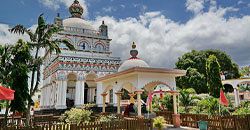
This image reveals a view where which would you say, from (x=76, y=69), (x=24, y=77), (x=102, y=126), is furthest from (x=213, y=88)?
(x=76, y=69)

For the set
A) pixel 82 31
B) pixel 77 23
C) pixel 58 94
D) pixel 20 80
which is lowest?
pixel 58 94

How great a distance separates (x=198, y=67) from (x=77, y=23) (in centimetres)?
2353

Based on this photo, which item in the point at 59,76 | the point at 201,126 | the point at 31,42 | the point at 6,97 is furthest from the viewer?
the point at 59,76

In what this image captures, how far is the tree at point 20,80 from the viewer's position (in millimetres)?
12109

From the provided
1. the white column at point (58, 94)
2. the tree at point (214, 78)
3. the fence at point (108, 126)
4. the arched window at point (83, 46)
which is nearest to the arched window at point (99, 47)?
the arched window at point (83, 46)

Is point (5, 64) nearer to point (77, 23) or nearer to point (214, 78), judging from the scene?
point (214, 78)

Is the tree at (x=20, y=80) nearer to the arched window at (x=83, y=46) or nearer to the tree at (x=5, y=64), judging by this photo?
the tree at (x=5, y=64)

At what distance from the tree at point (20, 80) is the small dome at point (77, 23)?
68.3 ft

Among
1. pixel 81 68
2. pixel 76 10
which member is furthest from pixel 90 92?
pixel 76 10

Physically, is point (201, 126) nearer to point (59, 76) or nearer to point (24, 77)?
point (24, 77)

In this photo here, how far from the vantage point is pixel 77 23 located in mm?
33844

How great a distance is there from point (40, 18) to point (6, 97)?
10.1 metres

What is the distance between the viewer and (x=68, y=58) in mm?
27234

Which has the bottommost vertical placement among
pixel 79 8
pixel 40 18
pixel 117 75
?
pixel 117 75
